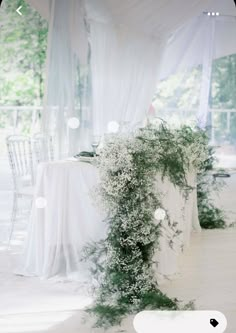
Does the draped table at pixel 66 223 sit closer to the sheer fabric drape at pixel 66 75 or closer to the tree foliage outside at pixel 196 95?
the sheer fabric drape at pixel 66 75

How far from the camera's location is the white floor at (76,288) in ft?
6.28

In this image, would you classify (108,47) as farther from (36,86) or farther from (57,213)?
(57,213)

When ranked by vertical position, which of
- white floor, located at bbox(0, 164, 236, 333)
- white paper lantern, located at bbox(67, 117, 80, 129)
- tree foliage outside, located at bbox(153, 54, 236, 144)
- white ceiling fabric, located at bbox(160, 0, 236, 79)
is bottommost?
white floor, located at bbox(0, 164, 236, 333)

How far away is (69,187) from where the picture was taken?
96.1 inches

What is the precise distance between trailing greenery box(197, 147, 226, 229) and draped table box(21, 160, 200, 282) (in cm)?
34

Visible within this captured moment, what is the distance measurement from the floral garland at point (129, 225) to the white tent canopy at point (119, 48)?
1.89 feet

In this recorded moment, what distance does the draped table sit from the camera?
7.77ft

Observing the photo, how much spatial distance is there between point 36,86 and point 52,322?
3.59ft

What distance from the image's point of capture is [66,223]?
2447 millimetres

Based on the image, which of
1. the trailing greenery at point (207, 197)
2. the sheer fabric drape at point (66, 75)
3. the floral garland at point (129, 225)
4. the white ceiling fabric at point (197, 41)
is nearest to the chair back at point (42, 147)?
the sheer fabric drape at point (66, 75)

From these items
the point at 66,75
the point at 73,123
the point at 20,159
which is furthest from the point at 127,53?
the point at 20,159

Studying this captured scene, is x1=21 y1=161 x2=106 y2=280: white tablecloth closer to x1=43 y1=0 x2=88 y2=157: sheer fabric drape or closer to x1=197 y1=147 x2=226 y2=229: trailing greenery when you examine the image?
x1=43 y1=0 x2=88 y2=157: sheer fabric drape

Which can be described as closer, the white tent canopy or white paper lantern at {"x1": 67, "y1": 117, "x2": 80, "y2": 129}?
the white tent canopy

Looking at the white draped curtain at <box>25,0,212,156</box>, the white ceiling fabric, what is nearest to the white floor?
the white draped curtain at <box>25,0,212,156</box>
